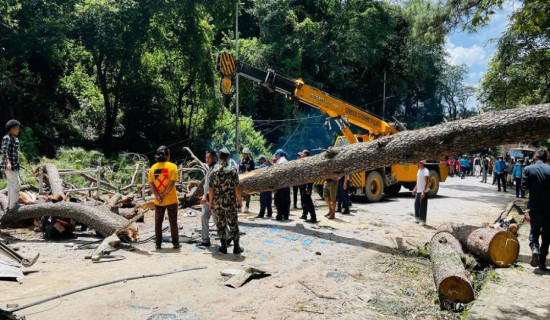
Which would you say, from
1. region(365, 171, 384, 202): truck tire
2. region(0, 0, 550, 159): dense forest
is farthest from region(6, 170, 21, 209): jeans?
region(0, 0, 550, 159): dense forest

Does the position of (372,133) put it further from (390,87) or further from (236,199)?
(390,87)

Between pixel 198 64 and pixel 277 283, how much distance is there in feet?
56.2

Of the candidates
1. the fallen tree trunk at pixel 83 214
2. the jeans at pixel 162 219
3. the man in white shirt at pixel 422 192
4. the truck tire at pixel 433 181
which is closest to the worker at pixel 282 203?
the man in white shirt at pixel 422 192

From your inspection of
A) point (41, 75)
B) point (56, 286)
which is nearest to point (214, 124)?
point (41, 75)

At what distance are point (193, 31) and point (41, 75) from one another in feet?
25.2

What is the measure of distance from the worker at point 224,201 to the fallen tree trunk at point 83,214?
182 cm

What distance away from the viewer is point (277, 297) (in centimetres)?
470

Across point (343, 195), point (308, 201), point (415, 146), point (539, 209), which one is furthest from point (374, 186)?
point (539, 209)

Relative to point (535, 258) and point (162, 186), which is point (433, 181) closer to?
point (535, 258)

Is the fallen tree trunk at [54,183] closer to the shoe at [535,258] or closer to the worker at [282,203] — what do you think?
the worker at [282,203]

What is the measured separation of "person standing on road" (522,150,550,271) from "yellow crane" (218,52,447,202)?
6.28 metres

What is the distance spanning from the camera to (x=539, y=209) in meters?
6.21

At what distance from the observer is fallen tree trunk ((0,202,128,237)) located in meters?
7.06

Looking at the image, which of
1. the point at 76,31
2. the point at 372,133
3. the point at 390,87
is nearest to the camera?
the point at 372,133
